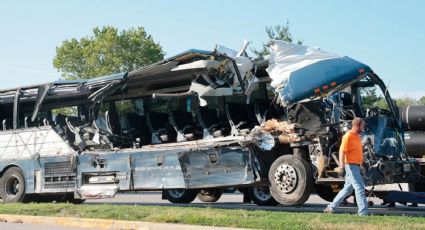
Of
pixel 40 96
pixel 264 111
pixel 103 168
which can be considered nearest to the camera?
pixel 264 111

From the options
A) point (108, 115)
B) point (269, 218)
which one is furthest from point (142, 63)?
point (269, 218)

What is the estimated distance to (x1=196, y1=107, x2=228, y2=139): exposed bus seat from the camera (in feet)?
44.0

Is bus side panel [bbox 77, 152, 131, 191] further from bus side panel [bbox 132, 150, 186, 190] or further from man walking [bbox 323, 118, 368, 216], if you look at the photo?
man walking [bbox 323, 118, 368, 216]

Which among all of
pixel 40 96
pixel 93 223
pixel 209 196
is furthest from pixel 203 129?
pixel 40 96

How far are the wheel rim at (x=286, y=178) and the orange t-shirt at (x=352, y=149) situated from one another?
4.68 ft

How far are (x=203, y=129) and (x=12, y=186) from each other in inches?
216

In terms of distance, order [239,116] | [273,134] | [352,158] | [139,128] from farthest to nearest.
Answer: [139,128], [239,116], [273,134], [352,158]

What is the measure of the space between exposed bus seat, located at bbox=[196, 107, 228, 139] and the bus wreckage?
0.02m

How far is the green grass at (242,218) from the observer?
8.49m

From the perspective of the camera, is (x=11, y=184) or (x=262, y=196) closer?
(x=262, y=196)

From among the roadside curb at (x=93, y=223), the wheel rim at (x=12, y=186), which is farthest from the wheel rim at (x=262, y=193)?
the wheel rim at (x=12, y=186)

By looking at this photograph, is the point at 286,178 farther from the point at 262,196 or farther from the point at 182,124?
the point at 182,124

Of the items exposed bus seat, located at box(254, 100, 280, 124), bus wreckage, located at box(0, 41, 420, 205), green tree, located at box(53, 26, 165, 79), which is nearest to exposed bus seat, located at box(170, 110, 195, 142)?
bus wreckage, located at box(0, 41, 420, 205)

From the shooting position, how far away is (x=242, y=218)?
9.42m
